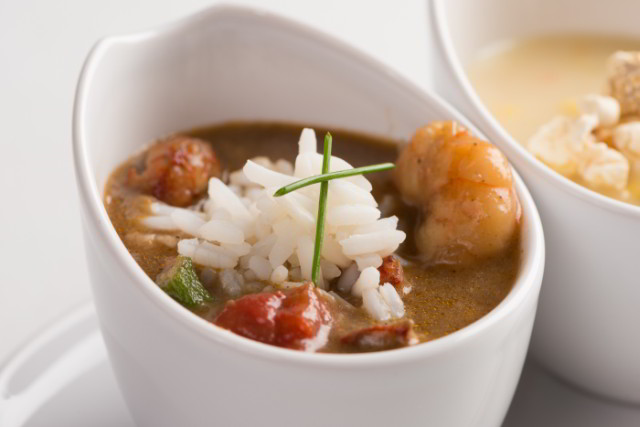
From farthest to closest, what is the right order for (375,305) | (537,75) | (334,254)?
1. (537,75)
2. (334,254)
3. (375,305)

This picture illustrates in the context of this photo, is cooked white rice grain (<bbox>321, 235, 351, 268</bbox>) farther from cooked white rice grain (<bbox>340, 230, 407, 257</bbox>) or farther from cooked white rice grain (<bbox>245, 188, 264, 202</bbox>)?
cooked white rice grain (<bbox>245, 188, 264, 202</bbox>)

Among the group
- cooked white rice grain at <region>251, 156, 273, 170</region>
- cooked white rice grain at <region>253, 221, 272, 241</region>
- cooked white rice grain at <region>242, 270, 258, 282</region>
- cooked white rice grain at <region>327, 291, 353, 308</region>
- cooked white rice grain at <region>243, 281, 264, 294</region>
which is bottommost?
cooked white rice grain at <region>327, 291, 353, 308</region>

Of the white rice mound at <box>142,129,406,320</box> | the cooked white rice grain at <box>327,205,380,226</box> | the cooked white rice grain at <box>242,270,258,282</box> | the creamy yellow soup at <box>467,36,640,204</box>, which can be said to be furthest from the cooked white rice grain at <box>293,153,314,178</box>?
the creamy yellow soup at <box>467,36,640,204</box>

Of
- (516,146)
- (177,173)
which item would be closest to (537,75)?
(516,146)

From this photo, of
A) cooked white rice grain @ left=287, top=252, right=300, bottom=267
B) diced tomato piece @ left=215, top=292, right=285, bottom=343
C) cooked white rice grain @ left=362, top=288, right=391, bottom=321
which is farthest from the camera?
cooked white rice grain @ left=287, top=252, right=300, bottom=267

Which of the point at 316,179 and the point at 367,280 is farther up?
the point at 316,179

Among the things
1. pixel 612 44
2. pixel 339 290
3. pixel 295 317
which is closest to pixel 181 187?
pixel 339 290

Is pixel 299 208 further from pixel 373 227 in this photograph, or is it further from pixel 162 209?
pixel 162 209
